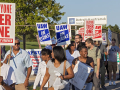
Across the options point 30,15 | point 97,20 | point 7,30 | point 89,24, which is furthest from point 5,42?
point 97,20

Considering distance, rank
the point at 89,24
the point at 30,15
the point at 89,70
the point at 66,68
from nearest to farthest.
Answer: the point at 66,68, the point at 89,70, the point at 89,24, the point at 30,15

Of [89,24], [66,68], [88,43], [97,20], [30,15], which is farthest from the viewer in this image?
[97,20]

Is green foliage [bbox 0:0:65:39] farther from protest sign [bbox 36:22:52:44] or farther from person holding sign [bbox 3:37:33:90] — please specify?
person holding sign [bbox 3:37:33:90]

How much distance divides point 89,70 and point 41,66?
1030 millimetres

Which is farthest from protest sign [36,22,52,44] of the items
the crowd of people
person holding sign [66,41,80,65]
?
person holding sign [66,41,80,65]

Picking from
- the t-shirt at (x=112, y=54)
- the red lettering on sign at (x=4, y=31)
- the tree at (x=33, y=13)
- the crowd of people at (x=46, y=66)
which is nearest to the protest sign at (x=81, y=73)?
the crowd of people at (x=46, y=66)

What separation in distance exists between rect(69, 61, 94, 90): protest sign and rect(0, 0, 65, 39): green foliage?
24176mm

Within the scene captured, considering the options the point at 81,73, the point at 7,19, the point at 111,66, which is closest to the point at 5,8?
the point at 7,19

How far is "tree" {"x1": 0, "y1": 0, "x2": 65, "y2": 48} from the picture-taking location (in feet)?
99.7

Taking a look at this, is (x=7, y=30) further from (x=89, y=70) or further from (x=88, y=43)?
(x=88, y=43)

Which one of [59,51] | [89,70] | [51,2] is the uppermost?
[51,2]

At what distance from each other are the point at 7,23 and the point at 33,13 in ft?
87.2

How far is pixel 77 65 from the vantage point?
20.1 ft

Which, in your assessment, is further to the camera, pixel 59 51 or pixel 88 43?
pixel 88 43
